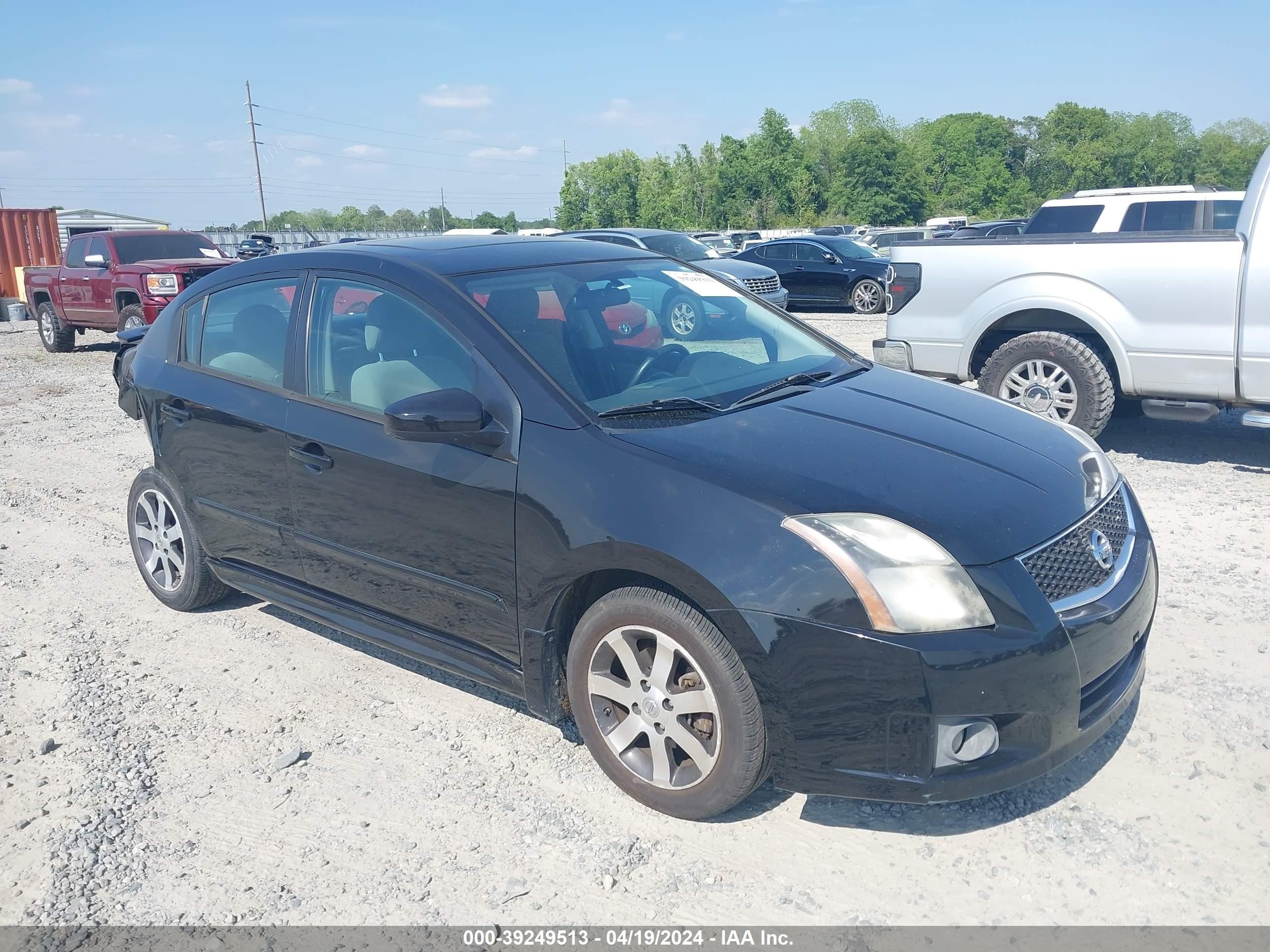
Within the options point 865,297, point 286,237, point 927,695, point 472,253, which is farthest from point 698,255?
point 286,237

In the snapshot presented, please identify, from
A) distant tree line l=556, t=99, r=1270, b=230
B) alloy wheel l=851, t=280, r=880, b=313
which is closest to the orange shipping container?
alloy wheel l=851, t=280, r=880, b=313

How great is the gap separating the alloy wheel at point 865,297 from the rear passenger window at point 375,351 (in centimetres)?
1625

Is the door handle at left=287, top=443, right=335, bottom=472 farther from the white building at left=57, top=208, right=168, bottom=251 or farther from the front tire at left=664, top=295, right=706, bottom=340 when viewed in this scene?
the white building at left=57, top=208, right=168, bottom=251

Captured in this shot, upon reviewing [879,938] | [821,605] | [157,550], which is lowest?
[879,938]

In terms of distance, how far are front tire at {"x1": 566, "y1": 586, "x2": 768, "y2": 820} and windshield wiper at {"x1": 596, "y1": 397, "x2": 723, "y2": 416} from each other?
2.02 feet

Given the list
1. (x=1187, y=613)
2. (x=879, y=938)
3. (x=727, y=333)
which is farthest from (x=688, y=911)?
(x=1187, y=613)

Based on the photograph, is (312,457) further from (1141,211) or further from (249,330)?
(1141,211)

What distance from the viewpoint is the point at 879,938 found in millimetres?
2611

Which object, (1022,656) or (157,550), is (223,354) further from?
(1022,656)

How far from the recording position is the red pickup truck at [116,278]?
14508mm

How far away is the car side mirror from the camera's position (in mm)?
3295

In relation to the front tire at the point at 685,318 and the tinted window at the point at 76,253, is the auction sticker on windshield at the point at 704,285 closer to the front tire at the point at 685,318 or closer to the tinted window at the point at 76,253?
the front tire at the point at 685,318

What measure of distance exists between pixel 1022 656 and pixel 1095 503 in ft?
2.54

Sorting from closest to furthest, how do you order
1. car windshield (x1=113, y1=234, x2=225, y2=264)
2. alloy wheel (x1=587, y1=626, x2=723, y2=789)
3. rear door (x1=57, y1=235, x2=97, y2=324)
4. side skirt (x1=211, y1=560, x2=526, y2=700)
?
alloy wheel (x1=587, y1=626, x2=723, y2=789), side skirt (x1=211, y1=560, x2=526, y2=700), car windshield (x1=113, y1=234, x2=225, y2=264), rear door (x1=57, y1=235, x2=97, y2=324)
